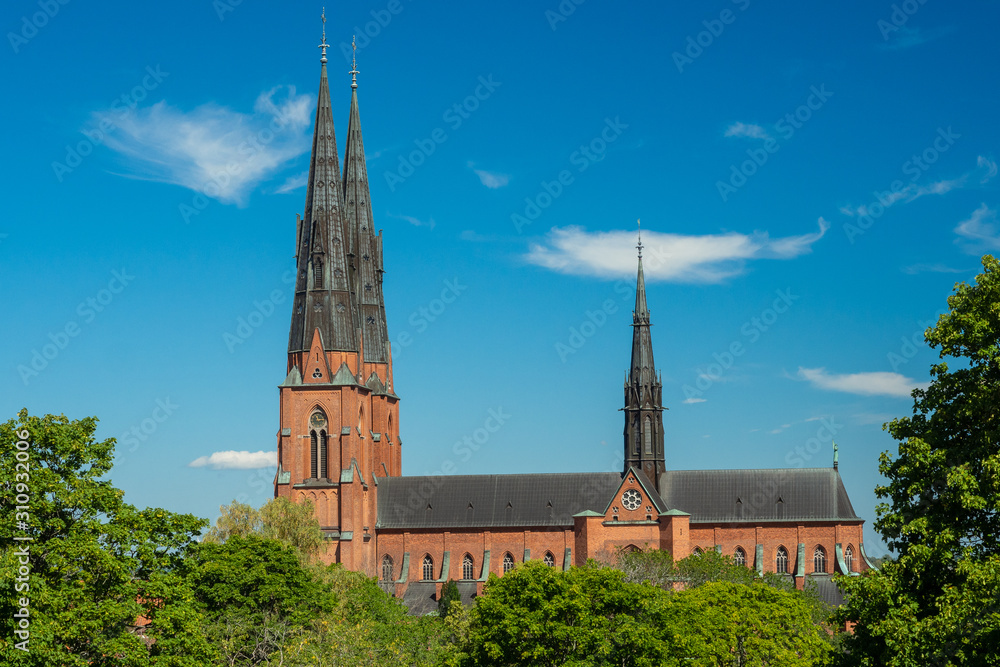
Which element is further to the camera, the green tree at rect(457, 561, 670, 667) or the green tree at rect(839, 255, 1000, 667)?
the green tree at rect(457, 561, 670, 667)

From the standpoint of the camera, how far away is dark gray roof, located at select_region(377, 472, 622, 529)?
350ft

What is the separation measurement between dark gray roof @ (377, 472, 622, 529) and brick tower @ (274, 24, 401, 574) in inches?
83.8

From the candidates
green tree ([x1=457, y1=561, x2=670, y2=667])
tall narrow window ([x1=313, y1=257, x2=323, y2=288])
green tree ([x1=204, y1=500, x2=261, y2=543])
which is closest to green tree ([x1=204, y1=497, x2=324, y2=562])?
green tree ([x1=204, y1=500, x2=261, y2=543])

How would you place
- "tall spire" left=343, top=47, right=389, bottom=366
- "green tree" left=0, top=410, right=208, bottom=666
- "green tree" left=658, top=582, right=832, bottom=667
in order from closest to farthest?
1. "green tree" left=0, top=410, right=208, bottom=666
2. "green tree" left=658, top=582, right=832, bottom=667
3. "tall spire" left=343, top=47, right=389, bottom=366

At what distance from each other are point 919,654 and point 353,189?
89394mm

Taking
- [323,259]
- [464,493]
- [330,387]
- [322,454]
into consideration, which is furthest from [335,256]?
[464,493]

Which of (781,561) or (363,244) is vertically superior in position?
(363,244)

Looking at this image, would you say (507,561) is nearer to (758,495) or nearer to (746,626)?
(758,495)

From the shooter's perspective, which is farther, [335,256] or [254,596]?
[335,256]

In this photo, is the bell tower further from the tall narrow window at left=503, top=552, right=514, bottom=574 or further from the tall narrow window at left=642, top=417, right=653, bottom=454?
the tall narrow window at left=503, top=552, right=514, bottom=574

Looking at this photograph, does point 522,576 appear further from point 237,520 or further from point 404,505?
point 404,505

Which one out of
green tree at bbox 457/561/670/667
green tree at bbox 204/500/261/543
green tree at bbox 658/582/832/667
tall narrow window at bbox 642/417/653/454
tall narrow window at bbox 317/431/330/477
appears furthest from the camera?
tall narrow window at bbox 642/417/653/454

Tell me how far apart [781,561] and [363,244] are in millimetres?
46088

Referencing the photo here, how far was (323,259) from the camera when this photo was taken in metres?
104
